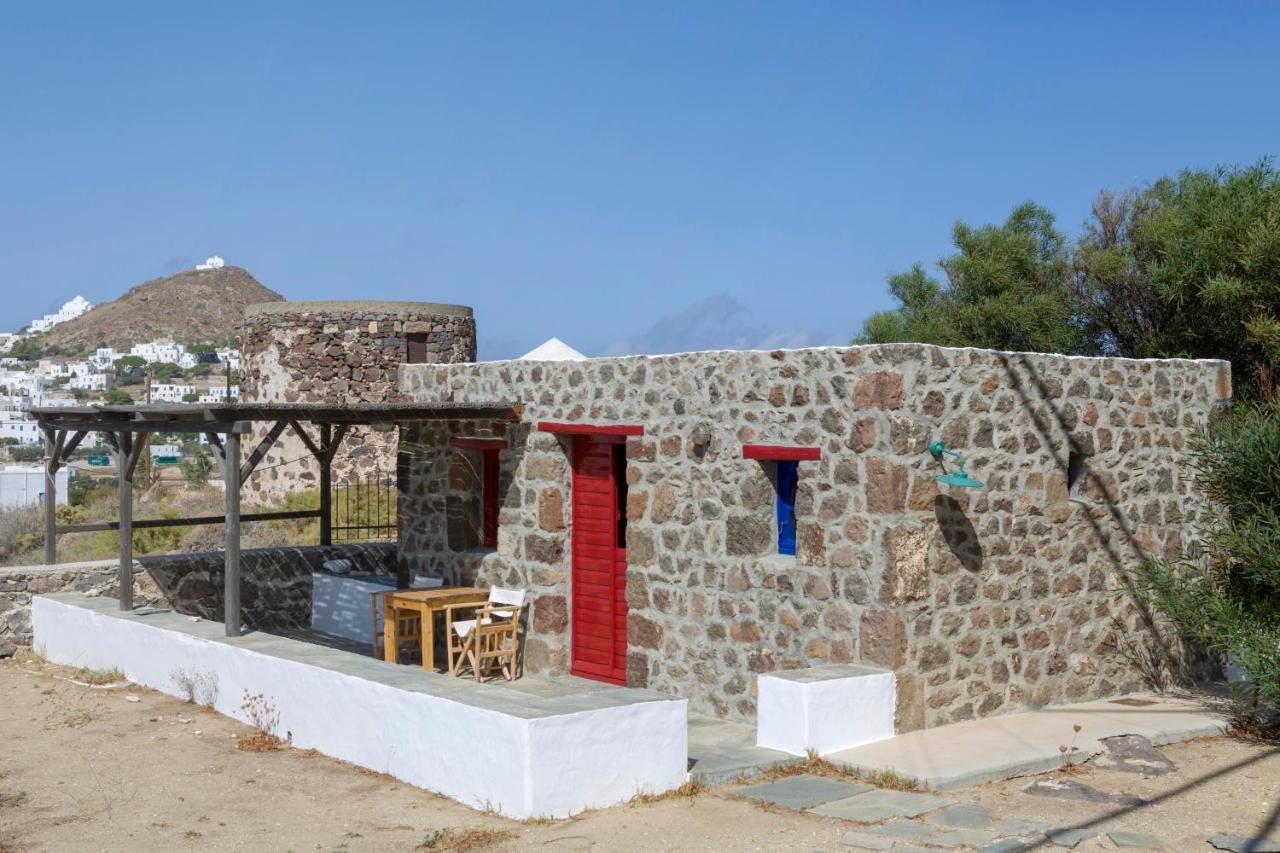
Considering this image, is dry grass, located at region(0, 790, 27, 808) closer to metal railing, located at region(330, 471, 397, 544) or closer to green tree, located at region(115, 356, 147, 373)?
metal railing, located at region(330, 471, 397, 544)

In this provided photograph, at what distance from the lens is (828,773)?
820 centimetres

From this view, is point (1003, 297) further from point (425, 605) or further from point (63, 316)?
point (63, 316)

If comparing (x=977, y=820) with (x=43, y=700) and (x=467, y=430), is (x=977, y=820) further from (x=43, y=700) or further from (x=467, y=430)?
(x=43, y=700)

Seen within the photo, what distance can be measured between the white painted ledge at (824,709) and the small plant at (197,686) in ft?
15.4

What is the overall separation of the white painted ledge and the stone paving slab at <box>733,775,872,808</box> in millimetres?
426

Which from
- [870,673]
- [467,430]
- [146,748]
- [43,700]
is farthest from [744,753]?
[43,700]

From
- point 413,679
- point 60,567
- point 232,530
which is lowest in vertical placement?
point 413,679

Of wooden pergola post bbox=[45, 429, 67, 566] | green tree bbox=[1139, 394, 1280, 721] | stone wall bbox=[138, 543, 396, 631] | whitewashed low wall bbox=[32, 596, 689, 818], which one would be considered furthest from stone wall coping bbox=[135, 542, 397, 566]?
green tree bbox=[1139, 394, 1280, 721]

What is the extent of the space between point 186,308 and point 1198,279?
175 feet

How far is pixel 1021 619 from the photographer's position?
31.8 ft

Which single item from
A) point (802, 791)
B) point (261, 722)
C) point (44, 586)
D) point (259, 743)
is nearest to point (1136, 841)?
point (802, 791)

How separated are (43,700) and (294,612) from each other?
171 inches

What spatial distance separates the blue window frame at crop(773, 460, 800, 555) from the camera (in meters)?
9.66

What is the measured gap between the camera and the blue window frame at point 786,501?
966 centimetres
